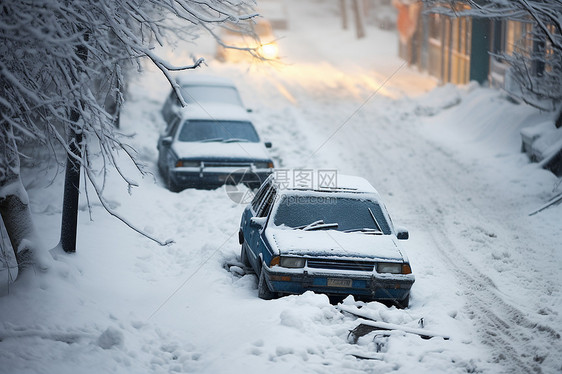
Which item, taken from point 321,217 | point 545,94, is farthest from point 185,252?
point 545,94

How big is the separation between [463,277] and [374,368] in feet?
11.7

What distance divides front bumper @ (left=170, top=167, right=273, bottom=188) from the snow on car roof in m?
1.81

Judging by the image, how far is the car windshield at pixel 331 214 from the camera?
9312 millimetres

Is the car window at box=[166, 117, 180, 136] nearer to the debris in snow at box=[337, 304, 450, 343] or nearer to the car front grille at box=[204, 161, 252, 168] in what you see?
the car front grille at box=[204, 161, 252, 168]

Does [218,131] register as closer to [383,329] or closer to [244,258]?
[244,258]

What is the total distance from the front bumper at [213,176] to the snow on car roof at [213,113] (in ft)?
5.92

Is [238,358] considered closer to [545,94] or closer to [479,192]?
[479,192]

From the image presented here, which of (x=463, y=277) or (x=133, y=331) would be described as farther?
(x=463, y=277)

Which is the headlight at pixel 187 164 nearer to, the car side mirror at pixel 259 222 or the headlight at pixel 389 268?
the car side mirror at pixel 259 222

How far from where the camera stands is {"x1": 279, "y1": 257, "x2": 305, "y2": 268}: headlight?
8.62 metres

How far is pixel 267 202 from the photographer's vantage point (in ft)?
33.0

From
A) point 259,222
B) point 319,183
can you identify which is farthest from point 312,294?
point 319,183

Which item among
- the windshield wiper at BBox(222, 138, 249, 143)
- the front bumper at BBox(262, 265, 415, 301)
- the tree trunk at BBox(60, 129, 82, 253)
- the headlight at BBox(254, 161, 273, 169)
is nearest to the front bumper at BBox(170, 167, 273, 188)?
the headlight at BBox(254, 161, 273, 169)

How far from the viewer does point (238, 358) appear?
24.1 feet
